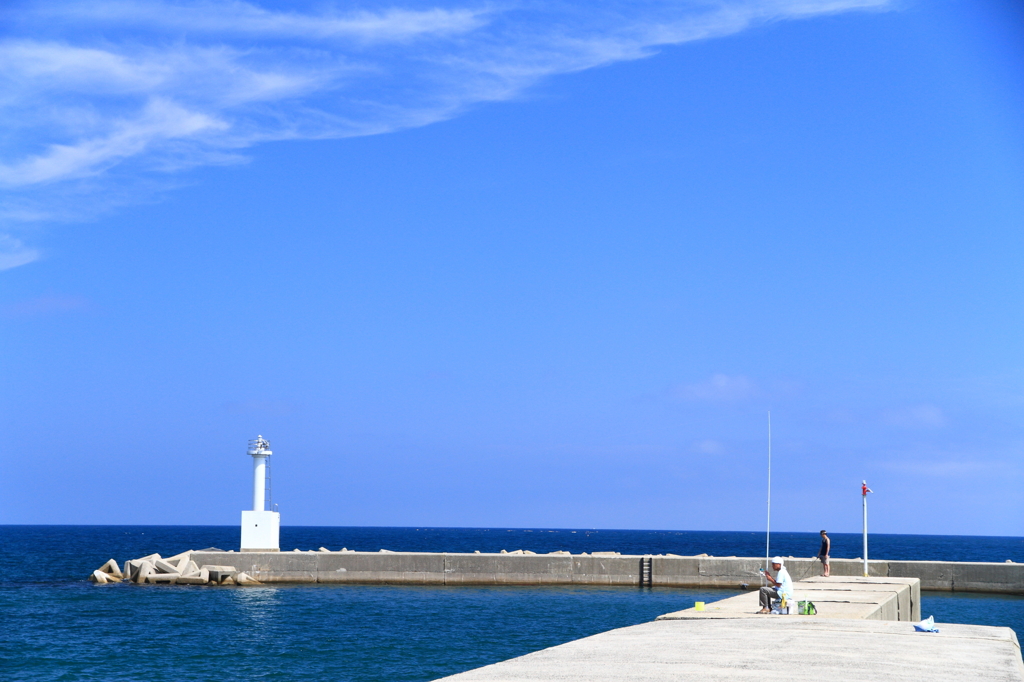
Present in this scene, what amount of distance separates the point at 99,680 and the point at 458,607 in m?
12.1

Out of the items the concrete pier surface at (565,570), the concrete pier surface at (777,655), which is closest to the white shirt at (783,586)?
the concrete pier surface at (777,655)

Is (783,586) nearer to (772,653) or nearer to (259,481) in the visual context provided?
(772,653)

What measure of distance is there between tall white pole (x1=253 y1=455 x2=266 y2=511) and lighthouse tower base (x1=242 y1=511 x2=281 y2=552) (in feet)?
1.42

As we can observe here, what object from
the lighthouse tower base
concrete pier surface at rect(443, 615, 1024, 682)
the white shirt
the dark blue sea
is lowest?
the dark blue sea

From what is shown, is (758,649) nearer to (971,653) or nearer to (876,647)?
(876,647)

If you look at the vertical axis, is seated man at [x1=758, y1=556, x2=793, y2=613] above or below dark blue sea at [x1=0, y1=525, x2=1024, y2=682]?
above

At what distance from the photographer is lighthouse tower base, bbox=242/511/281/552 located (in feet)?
129

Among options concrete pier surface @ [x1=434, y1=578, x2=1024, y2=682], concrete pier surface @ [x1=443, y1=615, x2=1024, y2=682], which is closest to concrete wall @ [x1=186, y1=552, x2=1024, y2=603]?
concrete pier surface @ [x1=434, y1=578, x2=1024, y2=682]

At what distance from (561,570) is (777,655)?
2676cm

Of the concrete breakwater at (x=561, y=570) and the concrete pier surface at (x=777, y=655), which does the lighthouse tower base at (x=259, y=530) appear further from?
the concrete pier surface at (x=777, y=655)

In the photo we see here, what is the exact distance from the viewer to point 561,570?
36688 millimetres

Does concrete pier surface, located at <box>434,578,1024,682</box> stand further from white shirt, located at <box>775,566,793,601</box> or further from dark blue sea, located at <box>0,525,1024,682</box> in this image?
dark blue sea, located at <box>0,525,1024,682</box>

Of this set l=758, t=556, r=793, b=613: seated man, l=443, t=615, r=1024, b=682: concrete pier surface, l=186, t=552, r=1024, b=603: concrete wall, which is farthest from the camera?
l=186, t=552, r=1024, b=603: concrete wall

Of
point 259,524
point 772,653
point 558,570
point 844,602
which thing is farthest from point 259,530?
point 772,653
